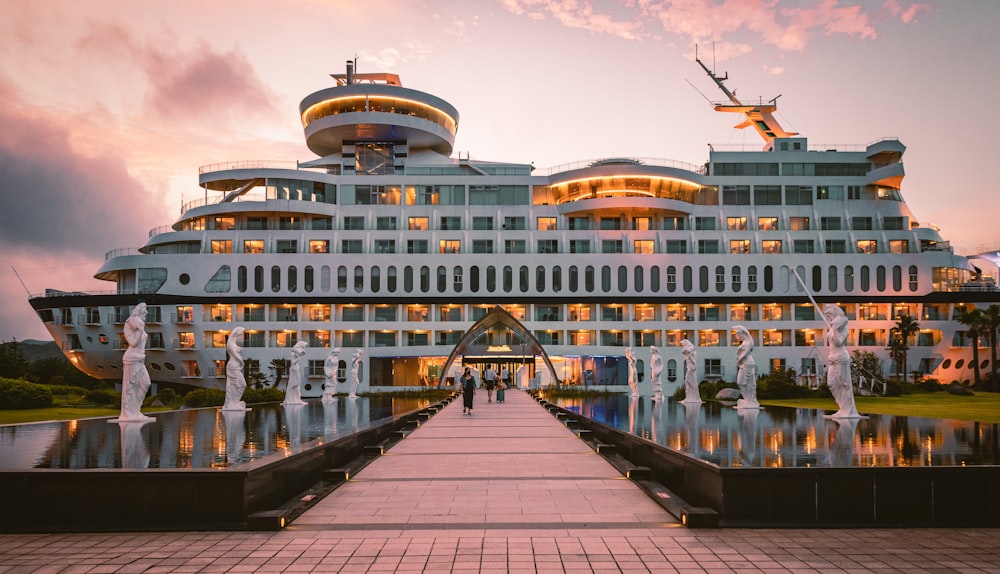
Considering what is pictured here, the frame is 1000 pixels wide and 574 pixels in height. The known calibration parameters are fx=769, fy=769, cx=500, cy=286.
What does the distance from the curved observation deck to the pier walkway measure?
7277cm

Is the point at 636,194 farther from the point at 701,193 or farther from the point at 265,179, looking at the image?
the point at 265,179

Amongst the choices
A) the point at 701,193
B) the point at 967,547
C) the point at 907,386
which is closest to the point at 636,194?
the point at 701,193

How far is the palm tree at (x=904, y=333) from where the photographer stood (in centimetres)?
7306

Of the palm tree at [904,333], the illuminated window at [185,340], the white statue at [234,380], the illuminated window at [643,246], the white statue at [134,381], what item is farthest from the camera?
the illuminated window at [643,246]

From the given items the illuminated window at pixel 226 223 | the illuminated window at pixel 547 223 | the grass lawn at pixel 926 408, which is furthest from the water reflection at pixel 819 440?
the illuminated window at pixel 226 223

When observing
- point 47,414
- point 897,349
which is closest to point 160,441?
point 47,414

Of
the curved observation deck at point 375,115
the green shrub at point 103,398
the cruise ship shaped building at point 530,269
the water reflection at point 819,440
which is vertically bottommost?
the green shrub at point 103,398

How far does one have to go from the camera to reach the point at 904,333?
73.1m

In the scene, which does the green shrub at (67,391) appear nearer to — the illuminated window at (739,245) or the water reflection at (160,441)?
the water reflection at (160,441)

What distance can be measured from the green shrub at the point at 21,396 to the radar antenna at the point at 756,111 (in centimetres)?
8440

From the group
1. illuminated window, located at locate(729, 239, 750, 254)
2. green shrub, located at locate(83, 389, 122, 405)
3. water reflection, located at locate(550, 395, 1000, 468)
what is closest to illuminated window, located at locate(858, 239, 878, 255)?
illuminated window, located at locate(729, 239, 750, 254)

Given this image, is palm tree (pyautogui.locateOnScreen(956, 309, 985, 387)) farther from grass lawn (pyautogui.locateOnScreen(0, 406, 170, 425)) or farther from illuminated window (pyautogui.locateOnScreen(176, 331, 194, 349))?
illuminated window (pyautogui.locateOnScreen(176, 331, 194, 349))

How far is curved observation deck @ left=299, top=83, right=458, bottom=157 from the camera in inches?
3189

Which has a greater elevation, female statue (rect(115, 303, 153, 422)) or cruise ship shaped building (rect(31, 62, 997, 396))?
cruise ship shaped building (rect(31, 62, 997, 396))
